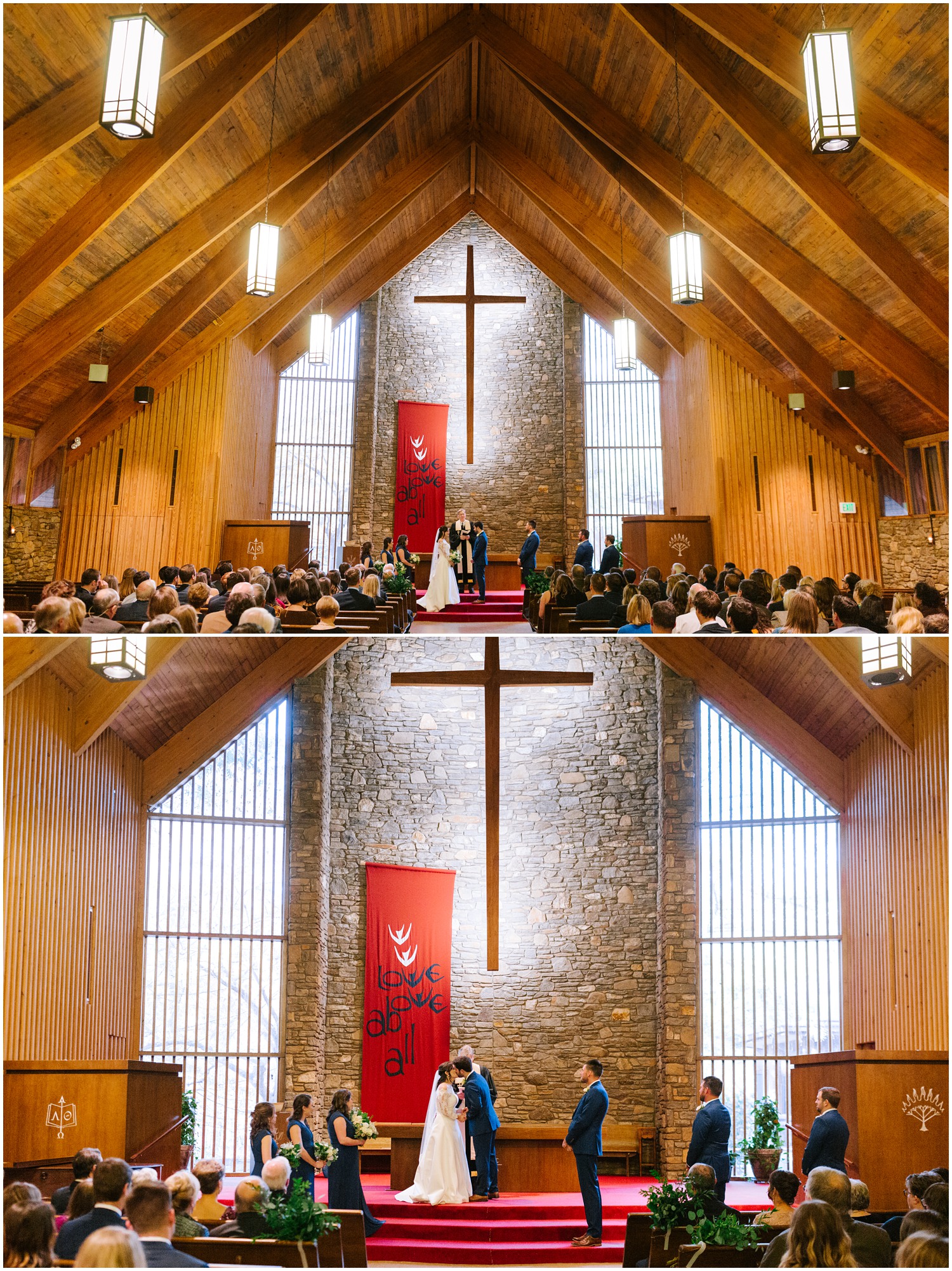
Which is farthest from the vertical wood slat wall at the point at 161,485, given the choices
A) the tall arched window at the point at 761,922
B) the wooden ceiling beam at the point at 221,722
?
the tall arched window at the point at 761,922

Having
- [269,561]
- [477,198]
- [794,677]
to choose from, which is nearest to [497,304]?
[477,198]

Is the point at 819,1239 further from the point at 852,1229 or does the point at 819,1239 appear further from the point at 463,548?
the point at 463,548

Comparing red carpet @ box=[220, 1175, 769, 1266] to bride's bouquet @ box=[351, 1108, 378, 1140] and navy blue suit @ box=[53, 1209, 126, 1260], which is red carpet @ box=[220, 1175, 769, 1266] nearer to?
bride's bouquet @ box=[351, 1108, 378, 1140]

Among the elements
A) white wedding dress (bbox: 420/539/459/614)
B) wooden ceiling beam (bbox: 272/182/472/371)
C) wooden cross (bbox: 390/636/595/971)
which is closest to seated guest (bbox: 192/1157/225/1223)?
wooden cross (bbox: 390/636/595/971)

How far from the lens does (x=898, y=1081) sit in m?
Answer: 5.62

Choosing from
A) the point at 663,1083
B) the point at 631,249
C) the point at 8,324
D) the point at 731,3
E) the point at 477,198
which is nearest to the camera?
the point at 731,3

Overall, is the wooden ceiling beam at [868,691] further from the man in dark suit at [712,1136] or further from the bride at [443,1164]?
the bride at [443,1164]

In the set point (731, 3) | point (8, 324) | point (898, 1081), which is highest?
point (731, 3)

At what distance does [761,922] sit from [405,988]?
11.2ft

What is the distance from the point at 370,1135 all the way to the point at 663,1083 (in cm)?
429

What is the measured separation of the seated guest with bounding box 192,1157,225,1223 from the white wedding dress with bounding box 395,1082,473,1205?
2672 millimetres

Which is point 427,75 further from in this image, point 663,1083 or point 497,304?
point 663,1083

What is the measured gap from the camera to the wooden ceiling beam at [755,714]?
961 centimetres

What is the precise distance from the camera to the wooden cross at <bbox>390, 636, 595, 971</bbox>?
8805 mm
